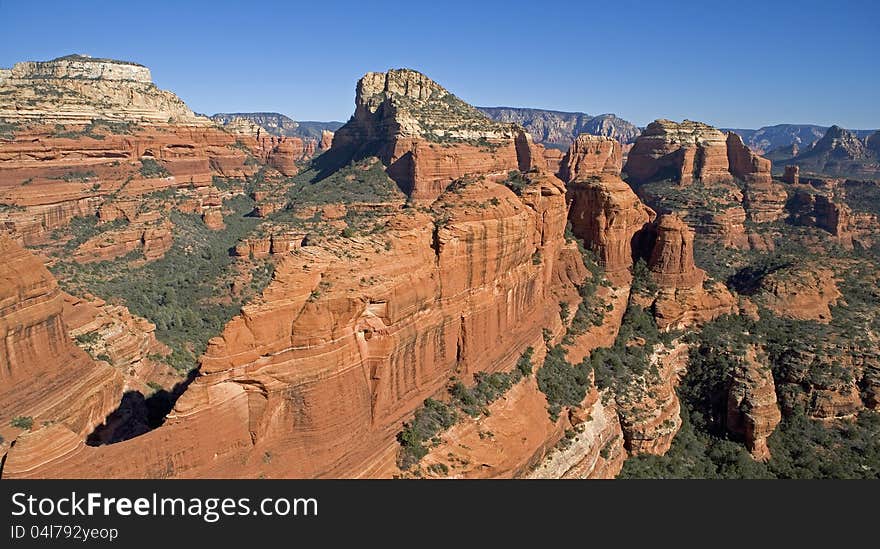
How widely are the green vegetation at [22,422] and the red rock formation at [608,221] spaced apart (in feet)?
135

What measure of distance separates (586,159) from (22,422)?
10424 cm

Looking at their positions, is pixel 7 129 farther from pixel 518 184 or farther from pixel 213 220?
pixel 518 184

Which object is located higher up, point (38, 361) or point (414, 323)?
→ point (414, 323)

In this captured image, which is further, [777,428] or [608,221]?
[608,221]

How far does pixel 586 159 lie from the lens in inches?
4409

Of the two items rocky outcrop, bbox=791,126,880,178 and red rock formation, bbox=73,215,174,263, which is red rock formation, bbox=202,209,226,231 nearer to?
red rock formation, bbox=73,215,174,263

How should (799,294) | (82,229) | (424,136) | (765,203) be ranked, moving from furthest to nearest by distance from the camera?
(424,136), (765,203), (82,229), (799,294)

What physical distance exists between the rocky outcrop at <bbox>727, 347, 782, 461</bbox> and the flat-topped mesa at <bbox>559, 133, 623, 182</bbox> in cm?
7508

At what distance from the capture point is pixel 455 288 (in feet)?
96.0

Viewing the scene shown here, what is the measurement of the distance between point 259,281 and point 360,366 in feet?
135

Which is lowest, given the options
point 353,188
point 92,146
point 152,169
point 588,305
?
point 588,305

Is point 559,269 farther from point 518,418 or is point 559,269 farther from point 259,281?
point 259,281

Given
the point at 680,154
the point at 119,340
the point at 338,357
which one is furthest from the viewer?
the point at 680,154

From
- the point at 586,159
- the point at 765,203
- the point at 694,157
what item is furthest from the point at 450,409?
the point at 586,159
